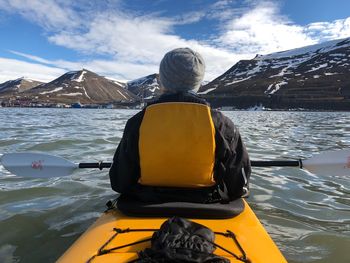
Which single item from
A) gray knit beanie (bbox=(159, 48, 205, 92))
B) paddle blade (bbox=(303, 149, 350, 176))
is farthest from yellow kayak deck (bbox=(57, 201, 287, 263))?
paddle blade (bbox=(303, 149, 350, 176))

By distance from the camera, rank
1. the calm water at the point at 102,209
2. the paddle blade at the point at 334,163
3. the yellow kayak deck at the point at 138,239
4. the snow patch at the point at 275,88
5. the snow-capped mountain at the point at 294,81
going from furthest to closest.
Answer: the snow patch at the point at 275,88
the snow-capped mountain at the point at 294,81
the paddle blade at the point at 334,163
the calm water at the point at 102,209
the yellow kayak deck at the point at 138,239

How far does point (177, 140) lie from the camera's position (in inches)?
120

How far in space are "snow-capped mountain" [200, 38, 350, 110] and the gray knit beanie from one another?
9495 cm

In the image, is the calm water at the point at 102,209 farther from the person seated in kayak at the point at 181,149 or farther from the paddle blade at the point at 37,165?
the person seated in kayak at the point at 181,149

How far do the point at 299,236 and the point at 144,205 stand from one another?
2.49m

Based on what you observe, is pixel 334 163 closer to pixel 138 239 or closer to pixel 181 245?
pixel 138 239

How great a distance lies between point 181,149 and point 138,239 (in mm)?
773

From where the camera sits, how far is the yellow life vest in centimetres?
304

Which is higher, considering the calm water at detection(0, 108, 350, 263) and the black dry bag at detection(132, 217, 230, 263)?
the black dry bag at detection(132, 217, 230, 263)

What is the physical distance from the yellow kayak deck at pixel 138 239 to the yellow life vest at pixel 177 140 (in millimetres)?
430

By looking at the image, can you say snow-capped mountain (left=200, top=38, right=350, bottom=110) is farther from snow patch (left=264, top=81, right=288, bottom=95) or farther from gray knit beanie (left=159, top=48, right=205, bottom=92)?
gray knit beanie (left=159, top=48, right=205, bottom=92)

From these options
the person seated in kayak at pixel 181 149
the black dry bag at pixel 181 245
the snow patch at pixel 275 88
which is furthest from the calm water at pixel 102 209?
the snow patch at pixel 275 88

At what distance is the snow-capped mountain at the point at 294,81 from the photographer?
340 ft

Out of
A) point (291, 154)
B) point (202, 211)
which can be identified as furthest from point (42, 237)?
point (291, 154)
